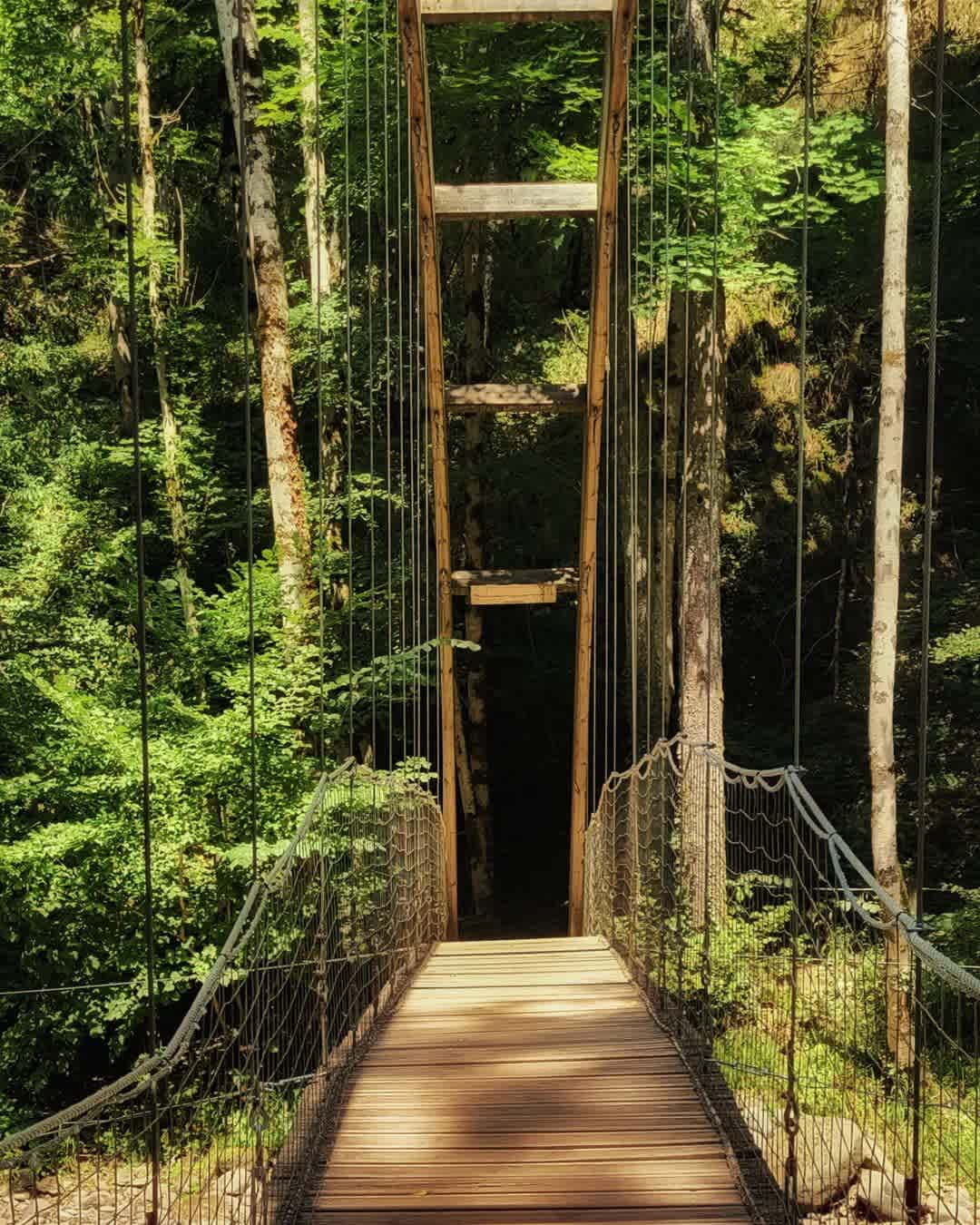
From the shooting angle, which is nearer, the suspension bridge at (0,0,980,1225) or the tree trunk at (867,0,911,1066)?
the suspension bridge at (0,0,980,1225)

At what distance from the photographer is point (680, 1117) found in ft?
9.53

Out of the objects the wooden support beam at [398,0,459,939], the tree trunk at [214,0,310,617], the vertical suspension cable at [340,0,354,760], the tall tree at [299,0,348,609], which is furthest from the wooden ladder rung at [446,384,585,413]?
the tree trunk at [214,0,310,617]

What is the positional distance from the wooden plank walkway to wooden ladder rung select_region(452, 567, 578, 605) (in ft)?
10.2

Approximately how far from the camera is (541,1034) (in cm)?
368

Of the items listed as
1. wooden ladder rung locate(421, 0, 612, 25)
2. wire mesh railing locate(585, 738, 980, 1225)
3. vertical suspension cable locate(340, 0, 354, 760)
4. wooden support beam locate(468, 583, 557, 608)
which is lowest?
wire mesh railing locate(585, 738, 980, 1225)

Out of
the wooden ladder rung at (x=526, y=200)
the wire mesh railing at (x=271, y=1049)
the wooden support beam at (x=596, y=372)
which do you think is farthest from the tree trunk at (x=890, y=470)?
the wire mesh railing at (x=271, y=1049)

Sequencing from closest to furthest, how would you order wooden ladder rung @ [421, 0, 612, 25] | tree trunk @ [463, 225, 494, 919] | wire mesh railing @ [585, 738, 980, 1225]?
1. wire mesh railing @ [585, 738, 980, 1225]
2. wooden ladder rung @ [421, 0, 612, 25]
3. tree trunk @ [463, 225, 494, 919]

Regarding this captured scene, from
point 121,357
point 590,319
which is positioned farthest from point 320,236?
point 590,319

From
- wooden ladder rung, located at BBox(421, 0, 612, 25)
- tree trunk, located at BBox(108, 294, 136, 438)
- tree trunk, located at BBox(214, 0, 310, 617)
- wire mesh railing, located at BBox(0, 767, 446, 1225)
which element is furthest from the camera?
tree trunk, located at BBox(108, 294, 136, 438)

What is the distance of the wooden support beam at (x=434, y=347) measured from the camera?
509 centimetres

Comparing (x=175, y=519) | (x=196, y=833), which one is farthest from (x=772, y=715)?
(x=196, y=833)

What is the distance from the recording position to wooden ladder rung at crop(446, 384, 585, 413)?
6.41 metres

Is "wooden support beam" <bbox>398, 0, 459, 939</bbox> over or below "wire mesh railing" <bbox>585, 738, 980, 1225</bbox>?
over

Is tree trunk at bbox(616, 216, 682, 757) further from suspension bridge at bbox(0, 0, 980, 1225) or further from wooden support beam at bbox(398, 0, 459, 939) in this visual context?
wooden support beam at bbox(398, 0, 459, 939)
